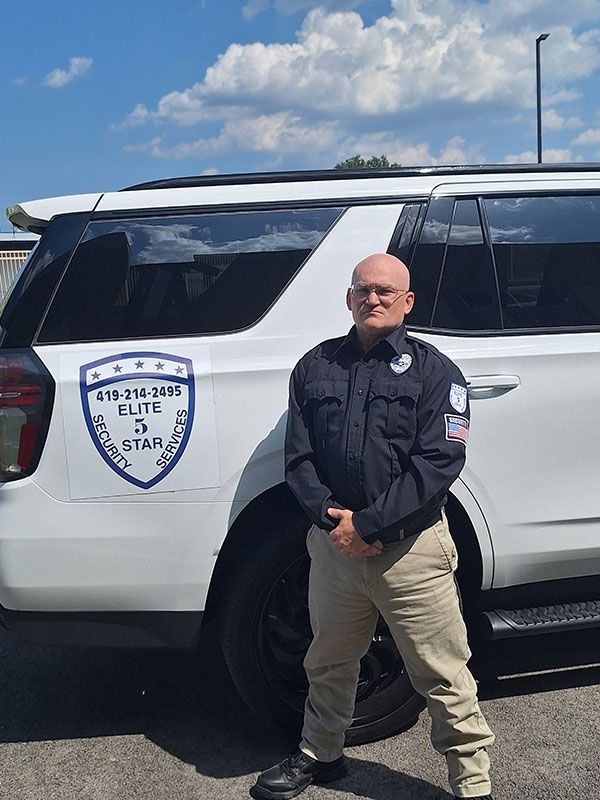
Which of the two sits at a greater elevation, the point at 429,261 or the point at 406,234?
the point at 406,234

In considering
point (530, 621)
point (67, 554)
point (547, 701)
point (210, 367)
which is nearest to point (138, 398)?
point (210, 367)

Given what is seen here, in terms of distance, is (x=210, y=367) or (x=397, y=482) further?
(x=210, y=367)

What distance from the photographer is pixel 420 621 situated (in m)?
2.37

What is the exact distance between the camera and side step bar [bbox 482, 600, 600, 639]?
2822 mm

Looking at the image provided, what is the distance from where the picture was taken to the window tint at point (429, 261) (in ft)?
9.10

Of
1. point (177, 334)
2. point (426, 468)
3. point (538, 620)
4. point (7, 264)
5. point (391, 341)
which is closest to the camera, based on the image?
point (426, 468)

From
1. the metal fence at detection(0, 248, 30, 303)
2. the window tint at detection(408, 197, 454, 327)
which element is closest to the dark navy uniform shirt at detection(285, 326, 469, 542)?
the window tint at detection(408, 197, 454, 327)

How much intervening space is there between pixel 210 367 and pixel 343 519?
2.28 feet

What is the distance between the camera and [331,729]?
258cm

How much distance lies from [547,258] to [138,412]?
63.4 inches

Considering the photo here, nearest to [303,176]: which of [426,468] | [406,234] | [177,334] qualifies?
[406,234]

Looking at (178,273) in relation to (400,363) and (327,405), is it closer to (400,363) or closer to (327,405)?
(327,405)

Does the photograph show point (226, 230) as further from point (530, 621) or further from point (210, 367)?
point (530, 621)

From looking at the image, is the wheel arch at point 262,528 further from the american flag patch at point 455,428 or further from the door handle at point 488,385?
the american flag patch at point 455,428
